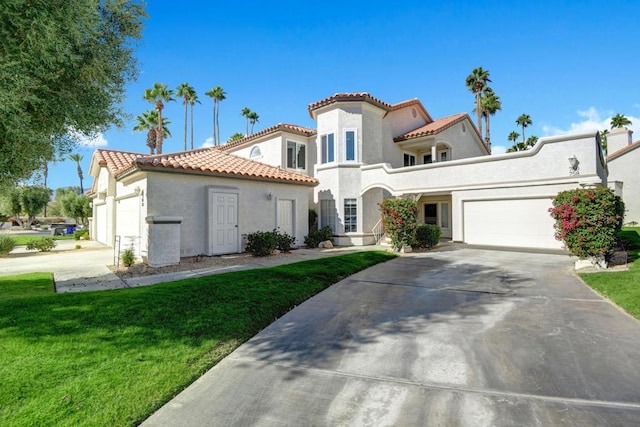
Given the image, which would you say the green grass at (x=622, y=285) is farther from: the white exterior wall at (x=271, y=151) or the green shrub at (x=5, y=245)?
the green shrub at (x=5, y=245)

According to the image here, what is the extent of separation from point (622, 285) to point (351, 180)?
12870 millimetres

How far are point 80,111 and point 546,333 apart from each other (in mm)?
10668

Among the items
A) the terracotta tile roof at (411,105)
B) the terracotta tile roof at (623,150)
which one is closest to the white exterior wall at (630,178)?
the terracotta tile roof at (623,150)

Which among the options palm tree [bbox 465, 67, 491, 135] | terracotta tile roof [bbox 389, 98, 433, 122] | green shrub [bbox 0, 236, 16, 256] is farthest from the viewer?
palm tree [bbox 465, 67, 491, 135]

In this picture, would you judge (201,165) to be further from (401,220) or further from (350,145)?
(401,220)

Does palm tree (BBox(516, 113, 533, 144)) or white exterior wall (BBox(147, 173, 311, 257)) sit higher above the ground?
palm tree (BBox(516, 113, 533, 144))

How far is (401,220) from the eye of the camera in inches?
590

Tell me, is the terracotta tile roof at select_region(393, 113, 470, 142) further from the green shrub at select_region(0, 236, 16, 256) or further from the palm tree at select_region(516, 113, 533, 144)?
the palm tree at select_region(516, 113, 533, 144)

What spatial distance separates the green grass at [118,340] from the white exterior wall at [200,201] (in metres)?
4.88

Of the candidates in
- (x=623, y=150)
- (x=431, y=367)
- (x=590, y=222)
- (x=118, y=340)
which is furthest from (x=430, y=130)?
(x=623, y=150)

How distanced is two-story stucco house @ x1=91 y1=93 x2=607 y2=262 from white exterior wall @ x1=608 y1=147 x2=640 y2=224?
14.9 meters

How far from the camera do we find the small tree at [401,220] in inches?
589

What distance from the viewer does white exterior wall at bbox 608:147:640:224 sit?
27.2m

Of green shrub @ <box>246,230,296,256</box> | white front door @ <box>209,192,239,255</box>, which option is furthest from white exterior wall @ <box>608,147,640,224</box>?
white front door @ <box>209,192,239,255</box>
